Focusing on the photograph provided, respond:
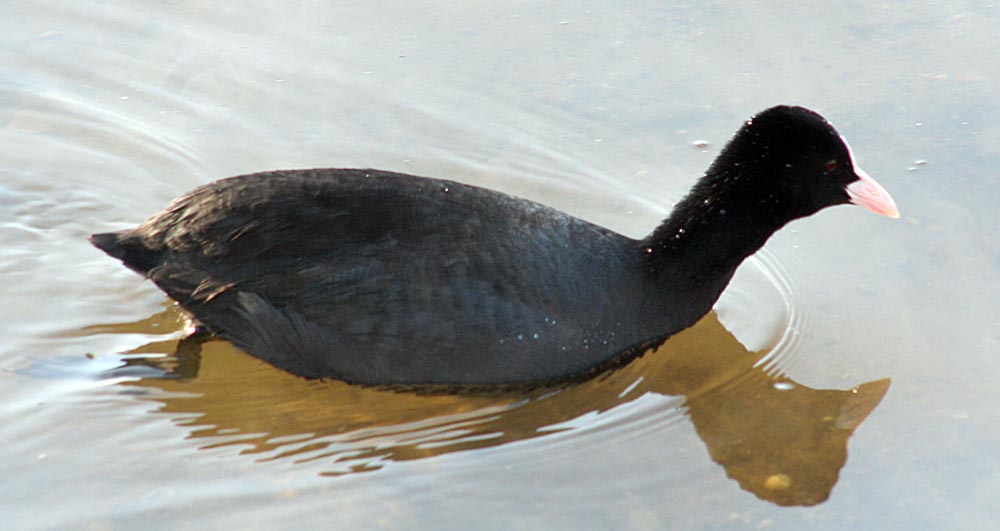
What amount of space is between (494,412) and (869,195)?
5.90 feet

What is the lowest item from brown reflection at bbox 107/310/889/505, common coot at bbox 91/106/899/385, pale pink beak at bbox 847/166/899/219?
brown reflection at bbox 107/310/889/505

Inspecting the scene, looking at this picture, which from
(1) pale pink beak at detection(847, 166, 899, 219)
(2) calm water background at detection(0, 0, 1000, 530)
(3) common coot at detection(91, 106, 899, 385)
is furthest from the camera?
(1) pale pink beak at detection(847, 166, 899, 219)

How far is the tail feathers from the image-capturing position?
4922 millimetres

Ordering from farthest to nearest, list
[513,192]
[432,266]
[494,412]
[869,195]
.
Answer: [513,192] → [869,195] → [494,412] → [432,266]

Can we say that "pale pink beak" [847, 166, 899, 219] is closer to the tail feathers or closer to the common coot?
the common coot

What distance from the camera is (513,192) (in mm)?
6160

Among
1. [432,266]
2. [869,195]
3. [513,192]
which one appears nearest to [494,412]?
[432,266]

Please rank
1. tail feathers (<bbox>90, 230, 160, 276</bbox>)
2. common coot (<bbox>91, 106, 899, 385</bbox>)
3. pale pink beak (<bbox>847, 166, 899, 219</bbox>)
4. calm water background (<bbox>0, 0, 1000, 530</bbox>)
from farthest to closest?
pale pink beak (<bbox>847, 166, 899, 219</bbox>) < tail feathers (<bbox>90, 230, 160, 276</bbox>) < common coot (<bbox>91, 106, 899, 385</bbox>) < calm water background (<bbox>0, 0, 1000, 530</bbox>)

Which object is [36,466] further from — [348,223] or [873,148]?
[873,148]

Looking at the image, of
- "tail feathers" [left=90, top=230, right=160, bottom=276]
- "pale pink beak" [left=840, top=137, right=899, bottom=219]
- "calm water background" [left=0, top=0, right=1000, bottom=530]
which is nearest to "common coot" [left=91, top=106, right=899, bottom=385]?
"tail feathers" [left=90, top=230, right=160, bottom=276]

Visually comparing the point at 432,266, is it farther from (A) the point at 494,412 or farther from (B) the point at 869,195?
(B) the point at 869,195

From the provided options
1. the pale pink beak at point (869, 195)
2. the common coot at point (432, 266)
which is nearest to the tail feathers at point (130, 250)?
the common coot at point (432, 266)

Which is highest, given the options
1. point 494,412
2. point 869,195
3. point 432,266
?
point 869,195

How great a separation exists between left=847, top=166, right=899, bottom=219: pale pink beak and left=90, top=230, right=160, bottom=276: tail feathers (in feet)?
9.32
